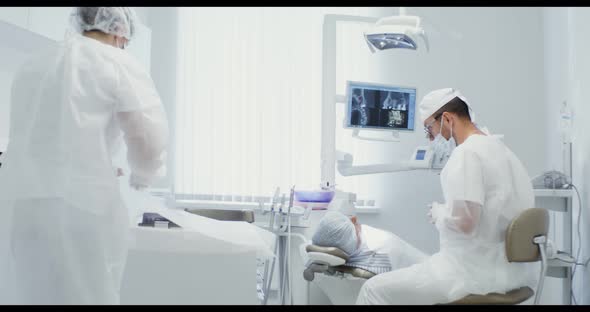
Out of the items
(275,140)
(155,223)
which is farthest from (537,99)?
(155,223)

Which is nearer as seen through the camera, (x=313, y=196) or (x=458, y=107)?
(x=458, y=107)

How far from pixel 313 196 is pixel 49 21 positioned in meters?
1.60

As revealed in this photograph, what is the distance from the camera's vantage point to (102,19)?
159 centimetres

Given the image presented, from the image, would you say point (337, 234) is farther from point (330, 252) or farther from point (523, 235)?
point (523, 235)

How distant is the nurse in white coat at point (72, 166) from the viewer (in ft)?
4.62

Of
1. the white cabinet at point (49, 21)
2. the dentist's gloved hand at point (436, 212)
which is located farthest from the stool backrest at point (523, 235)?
the white cabinet at point (49, 21)

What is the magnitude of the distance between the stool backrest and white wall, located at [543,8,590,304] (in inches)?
38.6

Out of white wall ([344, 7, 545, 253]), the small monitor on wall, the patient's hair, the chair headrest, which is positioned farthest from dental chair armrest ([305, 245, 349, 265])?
white wall ([344, 7, 545, 253])

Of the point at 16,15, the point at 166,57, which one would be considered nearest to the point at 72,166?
the point at 16,15

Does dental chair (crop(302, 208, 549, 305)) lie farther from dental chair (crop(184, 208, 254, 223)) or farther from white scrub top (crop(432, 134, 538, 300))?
dental chair (crop(184, 208, 254, 223))

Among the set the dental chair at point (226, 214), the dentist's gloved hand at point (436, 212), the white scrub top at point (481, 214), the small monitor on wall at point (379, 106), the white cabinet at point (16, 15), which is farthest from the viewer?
the dental chair at point (226, 214)

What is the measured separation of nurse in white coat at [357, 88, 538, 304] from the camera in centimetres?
171

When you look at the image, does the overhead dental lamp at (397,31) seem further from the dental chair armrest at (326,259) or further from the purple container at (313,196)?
the dental chair armrest at (326,259)

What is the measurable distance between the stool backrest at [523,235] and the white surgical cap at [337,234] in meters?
0.58
